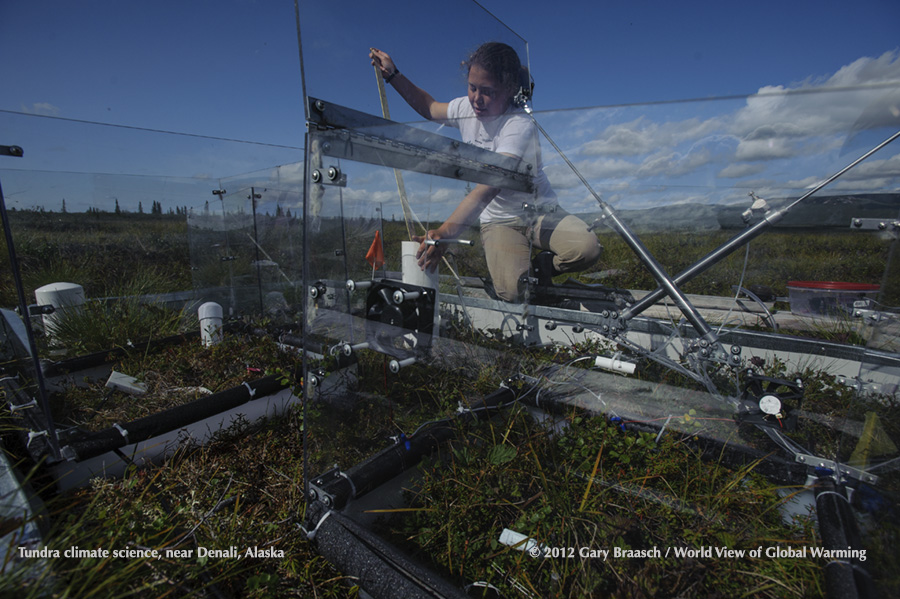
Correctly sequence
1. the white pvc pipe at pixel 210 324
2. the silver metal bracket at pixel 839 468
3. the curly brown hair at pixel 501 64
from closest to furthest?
the silver metal bracket at pixel 839 468 < the curly brown hair at pixel 501 64 < the white pvc pipe at pixel 210 324

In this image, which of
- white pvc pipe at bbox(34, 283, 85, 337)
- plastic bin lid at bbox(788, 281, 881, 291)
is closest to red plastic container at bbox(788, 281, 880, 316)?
plastic bin lid at bbox(788, 281, 881, 291)

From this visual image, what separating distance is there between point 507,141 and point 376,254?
0.94 m

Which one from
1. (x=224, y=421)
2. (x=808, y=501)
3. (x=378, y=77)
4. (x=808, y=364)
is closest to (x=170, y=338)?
(x=224, y=421)

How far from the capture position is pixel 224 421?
2.50 metres

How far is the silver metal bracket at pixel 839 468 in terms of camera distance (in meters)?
1.40

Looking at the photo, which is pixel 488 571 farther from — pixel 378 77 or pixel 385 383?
pixel 378 77

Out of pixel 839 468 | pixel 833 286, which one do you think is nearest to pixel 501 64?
pixel 833 286

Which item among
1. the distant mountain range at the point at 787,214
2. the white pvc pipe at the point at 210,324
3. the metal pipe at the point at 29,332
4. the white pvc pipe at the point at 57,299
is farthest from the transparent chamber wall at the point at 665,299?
the white pvc pipe at the point at 57,299

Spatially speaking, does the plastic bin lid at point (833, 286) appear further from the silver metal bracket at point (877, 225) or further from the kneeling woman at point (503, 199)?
the kneeling woman at point (503, 199)

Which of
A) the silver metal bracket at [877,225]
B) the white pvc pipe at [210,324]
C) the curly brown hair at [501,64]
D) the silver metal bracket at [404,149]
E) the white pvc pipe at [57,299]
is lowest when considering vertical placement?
the white pvc pipe at [210,324]

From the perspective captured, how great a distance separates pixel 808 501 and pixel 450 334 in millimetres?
1529

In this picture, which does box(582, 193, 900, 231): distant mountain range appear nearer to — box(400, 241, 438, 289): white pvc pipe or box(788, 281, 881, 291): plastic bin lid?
box(788, 281, 881, 291): plastic bin lid

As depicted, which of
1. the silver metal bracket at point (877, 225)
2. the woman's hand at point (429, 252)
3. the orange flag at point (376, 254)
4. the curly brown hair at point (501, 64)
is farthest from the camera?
the curly brown hair at point (501, 64)

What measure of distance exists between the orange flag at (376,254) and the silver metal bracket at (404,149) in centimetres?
34
